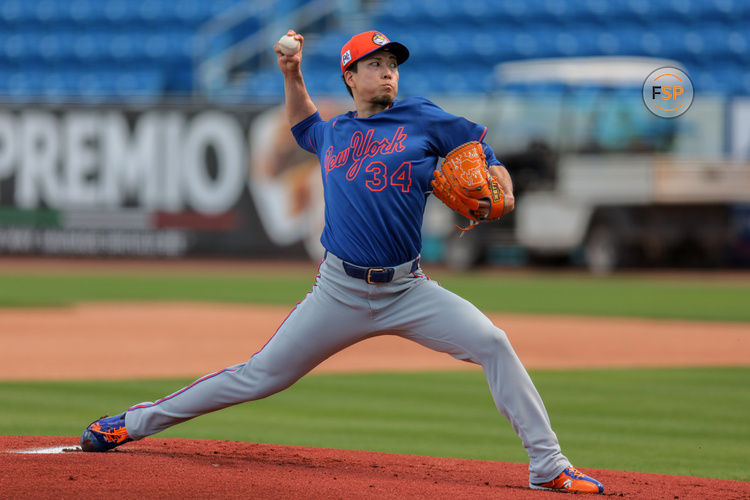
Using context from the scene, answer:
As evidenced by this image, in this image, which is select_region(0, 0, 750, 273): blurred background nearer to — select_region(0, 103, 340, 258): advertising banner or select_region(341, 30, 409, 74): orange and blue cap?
select_region(0, 103, 340, 258): advertising banner

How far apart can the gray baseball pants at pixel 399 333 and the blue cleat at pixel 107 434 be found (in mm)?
392

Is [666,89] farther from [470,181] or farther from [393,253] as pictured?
[393,253]

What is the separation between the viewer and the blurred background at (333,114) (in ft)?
63.4

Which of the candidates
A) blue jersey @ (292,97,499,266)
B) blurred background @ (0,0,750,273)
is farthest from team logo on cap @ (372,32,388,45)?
blurred background @ (0,0,750,273)

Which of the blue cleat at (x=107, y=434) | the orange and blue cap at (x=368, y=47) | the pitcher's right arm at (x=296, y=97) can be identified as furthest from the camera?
the pitcher's right arm at (x=296, y=97)

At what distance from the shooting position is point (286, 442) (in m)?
6.20

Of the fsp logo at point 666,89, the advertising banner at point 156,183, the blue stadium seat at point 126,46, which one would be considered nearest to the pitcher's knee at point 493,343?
the fsp logo at point 666,89

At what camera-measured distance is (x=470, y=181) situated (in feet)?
15.0

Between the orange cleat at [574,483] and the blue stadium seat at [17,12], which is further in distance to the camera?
the blue stadium seat at [17,12]

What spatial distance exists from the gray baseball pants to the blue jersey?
0.36ft

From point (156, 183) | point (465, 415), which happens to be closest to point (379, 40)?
point (465, 415)

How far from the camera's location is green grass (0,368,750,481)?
6.12 m

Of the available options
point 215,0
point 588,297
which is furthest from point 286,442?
point 215,0

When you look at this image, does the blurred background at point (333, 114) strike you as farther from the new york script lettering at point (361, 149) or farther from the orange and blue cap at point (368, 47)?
the new york script lettering at point (361, 149)
